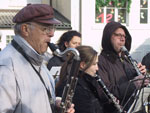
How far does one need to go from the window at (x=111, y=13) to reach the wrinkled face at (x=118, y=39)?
915 centimetres

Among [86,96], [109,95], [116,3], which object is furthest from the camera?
[116,3]

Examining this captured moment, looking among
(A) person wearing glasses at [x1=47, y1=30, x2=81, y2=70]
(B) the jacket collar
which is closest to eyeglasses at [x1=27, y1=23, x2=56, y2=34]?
(B) the jacket collar

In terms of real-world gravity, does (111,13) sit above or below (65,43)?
above

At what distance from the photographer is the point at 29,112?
7.90 ft

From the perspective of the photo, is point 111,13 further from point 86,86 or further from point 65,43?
point 86,86

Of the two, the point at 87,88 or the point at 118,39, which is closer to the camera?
the point at 87,88

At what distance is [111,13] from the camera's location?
45.4 ft

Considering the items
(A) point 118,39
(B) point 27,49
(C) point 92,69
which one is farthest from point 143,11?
(B) point 27,49

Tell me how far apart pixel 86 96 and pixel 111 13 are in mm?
10563

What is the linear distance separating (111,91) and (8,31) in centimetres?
957

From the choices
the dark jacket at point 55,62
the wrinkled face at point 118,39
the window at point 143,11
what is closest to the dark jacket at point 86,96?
the wrinkled face at point 118,39

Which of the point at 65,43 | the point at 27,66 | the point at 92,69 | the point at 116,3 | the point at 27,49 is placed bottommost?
the point at 92,69

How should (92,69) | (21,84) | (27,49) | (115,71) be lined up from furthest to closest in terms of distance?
(115,71)
(92,69)
(27,49)
(21,84)

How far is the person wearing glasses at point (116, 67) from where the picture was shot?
164 inches
